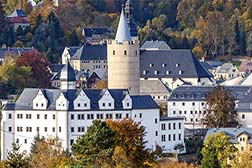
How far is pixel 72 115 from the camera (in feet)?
209

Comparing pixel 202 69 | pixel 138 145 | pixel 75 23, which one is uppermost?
pixel 75 23

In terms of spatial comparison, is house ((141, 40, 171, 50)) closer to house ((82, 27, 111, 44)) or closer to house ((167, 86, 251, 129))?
house ((82, 27, 111, 44))

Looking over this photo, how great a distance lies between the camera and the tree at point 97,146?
42531mm

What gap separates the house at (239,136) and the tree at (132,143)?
1356cm

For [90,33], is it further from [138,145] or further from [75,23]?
[138,145]

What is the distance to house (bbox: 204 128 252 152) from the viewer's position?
6412cm

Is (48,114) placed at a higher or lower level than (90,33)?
lower

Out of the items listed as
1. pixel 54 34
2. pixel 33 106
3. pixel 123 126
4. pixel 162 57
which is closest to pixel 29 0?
pixel 54 34

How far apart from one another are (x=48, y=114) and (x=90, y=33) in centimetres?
4800

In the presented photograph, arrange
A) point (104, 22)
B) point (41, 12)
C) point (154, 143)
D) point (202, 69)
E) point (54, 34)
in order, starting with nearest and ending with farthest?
point (154, 143) → point (202, 69) → point (54, 34) → point (41, 12) → point (104, 22)

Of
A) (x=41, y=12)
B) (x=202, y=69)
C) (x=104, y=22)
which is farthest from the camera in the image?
(x=104, y=22)

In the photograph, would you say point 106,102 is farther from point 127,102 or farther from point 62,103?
point 62,103

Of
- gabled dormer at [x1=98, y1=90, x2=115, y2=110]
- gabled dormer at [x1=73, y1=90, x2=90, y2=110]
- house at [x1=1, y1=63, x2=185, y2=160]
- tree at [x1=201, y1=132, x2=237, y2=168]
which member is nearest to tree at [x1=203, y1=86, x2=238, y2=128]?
house at [x1=1, y1=63, x2=185, y2=160]

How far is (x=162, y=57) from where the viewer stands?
88.3 m
